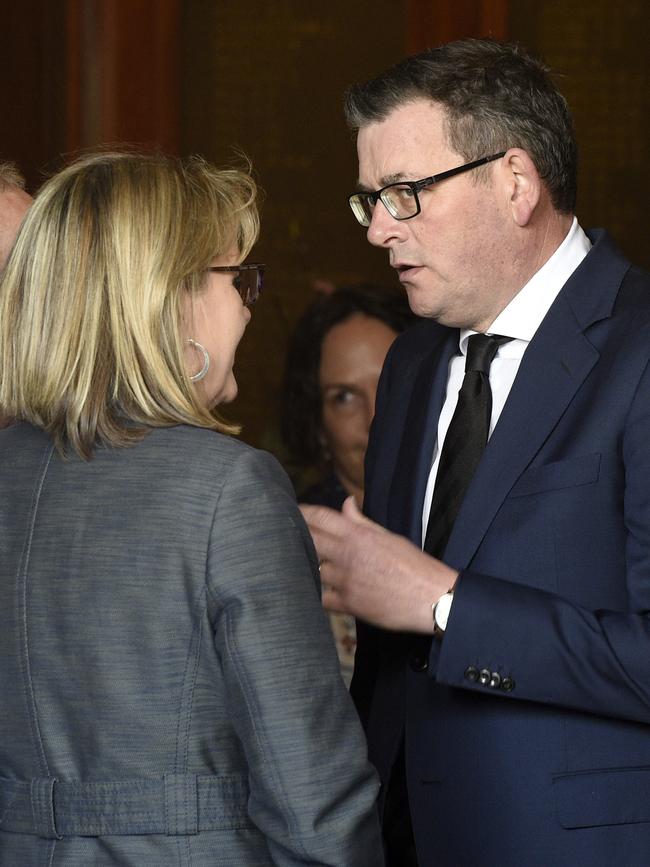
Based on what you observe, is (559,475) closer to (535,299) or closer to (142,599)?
(535,299)

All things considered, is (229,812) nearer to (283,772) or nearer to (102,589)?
(283,772)

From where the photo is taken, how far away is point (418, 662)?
2055 mm

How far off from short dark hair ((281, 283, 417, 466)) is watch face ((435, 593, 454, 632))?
2108 mm

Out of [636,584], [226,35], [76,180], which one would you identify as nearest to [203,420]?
[76,180]

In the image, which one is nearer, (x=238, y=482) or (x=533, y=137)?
(x=238, y=482)

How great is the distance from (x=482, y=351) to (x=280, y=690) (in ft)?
2.99

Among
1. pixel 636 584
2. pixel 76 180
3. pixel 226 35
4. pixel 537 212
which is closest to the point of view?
pixel 76 180

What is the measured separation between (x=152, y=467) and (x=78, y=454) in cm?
10

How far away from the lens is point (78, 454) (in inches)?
→ 58.8

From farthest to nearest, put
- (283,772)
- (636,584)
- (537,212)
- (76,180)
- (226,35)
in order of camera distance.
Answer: (226,35) < (537,212) < (636,584) < (76,180) < (283,772)

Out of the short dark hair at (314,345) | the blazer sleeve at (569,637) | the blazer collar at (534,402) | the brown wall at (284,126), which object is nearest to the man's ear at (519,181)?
the blazer collar at (534,402)

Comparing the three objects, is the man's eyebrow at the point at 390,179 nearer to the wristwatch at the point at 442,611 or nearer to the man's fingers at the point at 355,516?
the man's fingers at the point at 355,516

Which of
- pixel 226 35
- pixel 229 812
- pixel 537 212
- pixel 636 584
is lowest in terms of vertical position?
pixel 229 812

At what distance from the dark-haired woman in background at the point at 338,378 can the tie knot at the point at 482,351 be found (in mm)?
1477
